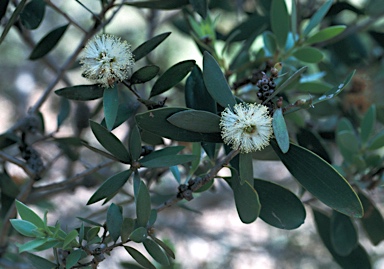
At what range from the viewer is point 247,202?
727 millimetres

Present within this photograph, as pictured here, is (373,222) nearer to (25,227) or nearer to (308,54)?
(308,54)

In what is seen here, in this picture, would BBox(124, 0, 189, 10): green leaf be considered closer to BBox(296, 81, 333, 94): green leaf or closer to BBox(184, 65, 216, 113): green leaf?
BBox(184, 65, 216, 113): green leaf

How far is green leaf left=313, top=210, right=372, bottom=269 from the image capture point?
112 centimetres

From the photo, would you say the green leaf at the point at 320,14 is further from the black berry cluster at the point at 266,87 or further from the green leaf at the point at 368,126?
the black berry cluster at the point at 266,87

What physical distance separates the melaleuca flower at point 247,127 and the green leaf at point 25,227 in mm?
260

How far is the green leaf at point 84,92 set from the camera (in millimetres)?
731

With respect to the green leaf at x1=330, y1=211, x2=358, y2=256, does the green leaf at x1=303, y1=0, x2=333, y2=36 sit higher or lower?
higher

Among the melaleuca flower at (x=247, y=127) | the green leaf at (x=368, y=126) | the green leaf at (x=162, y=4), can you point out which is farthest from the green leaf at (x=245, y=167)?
the green leaf at (x=368, y=126)

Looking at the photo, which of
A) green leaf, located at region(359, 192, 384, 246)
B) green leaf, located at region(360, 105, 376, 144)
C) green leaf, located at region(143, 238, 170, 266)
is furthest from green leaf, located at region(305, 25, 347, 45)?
green leaf, located at region(143, 238, 170, 266)

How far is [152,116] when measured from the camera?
69 cm

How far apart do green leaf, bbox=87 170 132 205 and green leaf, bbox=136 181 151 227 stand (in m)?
0.04

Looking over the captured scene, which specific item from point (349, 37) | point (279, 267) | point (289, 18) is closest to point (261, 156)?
point (289, 18)

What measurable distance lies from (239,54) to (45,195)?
50cm

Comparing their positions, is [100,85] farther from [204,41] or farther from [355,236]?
[355,236]
